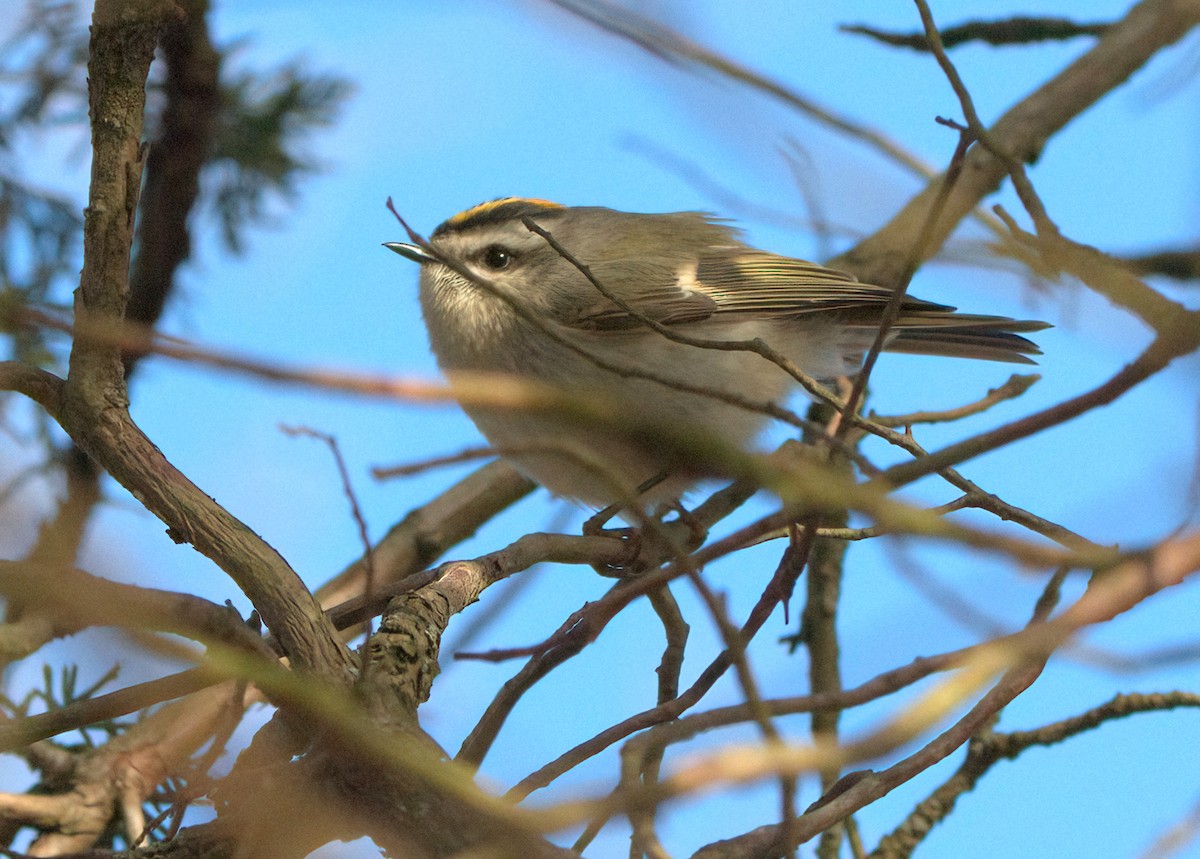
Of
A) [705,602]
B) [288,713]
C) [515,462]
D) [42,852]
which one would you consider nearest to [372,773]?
[288,713]

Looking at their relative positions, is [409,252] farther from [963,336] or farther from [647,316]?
[963,336]

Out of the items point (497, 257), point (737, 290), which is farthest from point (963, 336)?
point (497, 257)

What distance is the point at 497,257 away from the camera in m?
3.59

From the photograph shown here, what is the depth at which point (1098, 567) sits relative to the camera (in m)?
1.20

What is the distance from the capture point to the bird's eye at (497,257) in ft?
11.7

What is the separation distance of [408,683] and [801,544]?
2.13ft

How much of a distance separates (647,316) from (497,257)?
0.81 meters

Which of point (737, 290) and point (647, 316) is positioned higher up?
point (737, 290)

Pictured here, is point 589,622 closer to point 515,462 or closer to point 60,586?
point 60,586

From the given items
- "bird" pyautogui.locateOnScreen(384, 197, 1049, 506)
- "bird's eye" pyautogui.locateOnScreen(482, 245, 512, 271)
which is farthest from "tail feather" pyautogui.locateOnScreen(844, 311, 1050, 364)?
"bird's eye" pyautogui.locateOnScreen(482, 245, 512, 271)

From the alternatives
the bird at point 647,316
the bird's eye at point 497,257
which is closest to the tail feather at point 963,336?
the bird at point 647,316

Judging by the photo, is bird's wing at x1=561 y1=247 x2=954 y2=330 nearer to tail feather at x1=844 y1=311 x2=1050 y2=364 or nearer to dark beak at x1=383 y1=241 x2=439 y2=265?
tail feather at x1=844 y1=311 x2=1050 y2=364

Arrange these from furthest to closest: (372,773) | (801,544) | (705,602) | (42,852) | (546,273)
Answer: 1. (546,273)
2. (42,852)
3. (801,544)
4. (372,773)
5. (705,602)

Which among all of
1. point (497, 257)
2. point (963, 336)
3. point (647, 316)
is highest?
point (497, 257)
